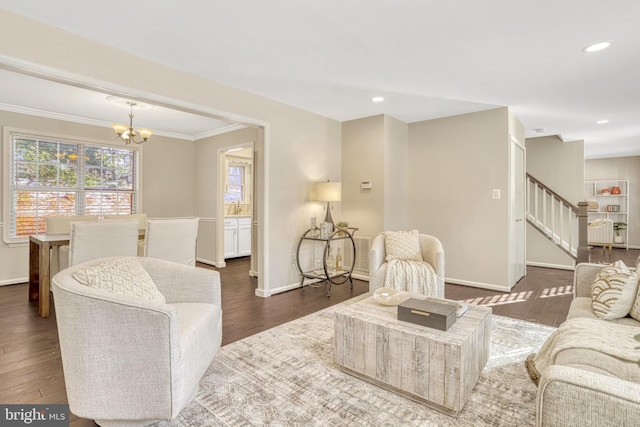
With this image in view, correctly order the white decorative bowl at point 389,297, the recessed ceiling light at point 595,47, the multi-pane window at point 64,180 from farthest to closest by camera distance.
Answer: the multi-pane window at point 64,180, the recessed ceiling light at point 595,47, the white decorative bowl at point 389,297

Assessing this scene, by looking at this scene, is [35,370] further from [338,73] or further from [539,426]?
[338,73]

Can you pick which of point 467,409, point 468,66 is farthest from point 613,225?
point 467,409

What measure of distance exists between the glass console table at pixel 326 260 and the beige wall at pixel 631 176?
8093 millimetres

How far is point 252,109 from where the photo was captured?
373cm

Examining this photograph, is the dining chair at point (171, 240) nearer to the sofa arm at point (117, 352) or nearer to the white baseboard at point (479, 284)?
the sofa arm at point (117, 352)

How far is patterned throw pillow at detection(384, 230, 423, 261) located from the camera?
11.6ft

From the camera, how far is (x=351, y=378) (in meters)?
2.08

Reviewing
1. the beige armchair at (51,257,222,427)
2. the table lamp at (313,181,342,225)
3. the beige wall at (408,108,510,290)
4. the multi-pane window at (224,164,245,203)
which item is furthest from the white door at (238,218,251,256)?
the beige armchair at (51,257,222,427)

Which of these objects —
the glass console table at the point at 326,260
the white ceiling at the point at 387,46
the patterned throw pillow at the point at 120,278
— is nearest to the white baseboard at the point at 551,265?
the white ceiling at the point at 387,46

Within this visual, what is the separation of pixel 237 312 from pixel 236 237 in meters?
3.15

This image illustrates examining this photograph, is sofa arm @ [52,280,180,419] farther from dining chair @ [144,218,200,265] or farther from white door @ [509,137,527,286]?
white door @ [509,137,527,286]

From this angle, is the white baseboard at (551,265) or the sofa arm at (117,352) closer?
the sofa arm at (117,352)

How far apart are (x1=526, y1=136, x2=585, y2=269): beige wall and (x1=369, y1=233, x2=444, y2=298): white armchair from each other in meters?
3.51

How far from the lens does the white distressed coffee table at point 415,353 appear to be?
171 centimetres
